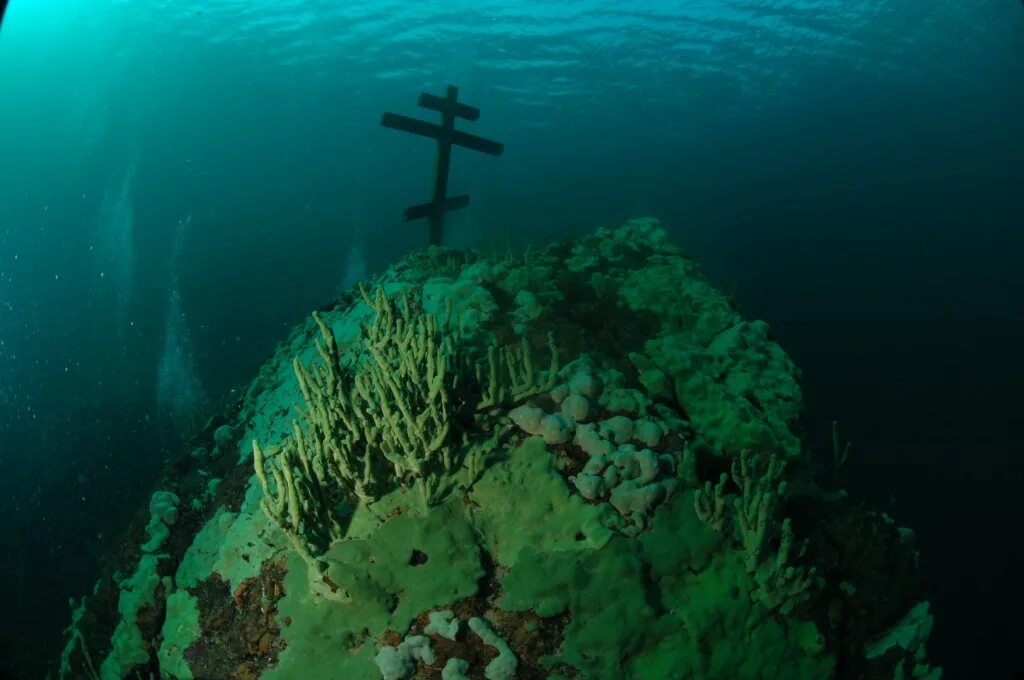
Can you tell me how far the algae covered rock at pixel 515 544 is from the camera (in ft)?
11.6

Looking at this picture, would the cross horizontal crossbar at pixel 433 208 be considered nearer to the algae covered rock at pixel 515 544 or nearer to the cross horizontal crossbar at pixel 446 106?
the cross horizontal crossbar at pixel 446 106

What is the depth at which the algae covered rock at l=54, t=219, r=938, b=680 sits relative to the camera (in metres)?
3.54

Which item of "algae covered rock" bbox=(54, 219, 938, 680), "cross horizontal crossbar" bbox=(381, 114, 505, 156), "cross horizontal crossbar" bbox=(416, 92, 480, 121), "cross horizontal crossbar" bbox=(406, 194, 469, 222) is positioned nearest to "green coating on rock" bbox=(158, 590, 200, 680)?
"algae covered rock" bbox=(54, 219, 938, 680)

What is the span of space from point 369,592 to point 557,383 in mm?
2078

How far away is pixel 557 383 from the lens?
186 inches

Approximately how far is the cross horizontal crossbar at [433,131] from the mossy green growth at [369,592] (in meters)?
8.08

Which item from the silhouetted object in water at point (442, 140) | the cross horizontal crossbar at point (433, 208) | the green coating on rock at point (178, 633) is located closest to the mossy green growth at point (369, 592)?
the green coating on rock at point (178, 633)

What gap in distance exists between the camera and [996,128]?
1585 inches

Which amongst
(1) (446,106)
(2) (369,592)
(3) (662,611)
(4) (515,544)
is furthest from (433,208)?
(3) (662,611)

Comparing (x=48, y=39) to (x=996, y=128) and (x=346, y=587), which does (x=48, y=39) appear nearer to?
(x=346, y=587)

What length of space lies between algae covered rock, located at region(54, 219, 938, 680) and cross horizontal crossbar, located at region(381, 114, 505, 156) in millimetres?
6828

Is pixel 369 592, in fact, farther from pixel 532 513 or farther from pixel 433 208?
pixel 433 208

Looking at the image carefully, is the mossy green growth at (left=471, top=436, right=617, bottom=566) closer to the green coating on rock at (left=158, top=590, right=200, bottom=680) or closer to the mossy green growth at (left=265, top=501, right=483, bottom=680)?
the mossy green growth at (left=265, top=501, right=483, bottom=680)

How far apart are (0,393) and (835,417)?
32.6 meters
